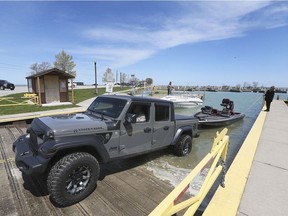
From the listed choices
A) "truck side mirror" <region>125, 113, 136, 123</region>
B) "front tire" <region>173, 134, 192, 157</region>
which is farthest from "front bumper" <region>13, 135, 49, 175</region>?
"front tire" <region>173, 134, 192, 157</region>

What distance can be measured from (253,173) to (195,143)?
389cm

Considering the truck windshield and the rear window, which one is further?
the rear window

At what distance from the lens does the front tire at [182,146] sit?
18.4ft

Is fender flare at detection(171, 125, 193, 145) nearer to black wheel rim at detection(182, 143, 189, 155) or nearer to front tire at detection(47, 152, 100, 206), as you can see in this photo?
black wheel rim at detection(182, 143, 189, 155)

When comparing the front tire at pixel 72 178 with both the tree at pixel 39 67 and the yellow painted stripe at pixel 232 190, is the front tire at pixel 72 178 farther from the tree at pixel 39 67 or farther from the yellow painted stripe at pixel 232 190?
the tree at pixel 39 67

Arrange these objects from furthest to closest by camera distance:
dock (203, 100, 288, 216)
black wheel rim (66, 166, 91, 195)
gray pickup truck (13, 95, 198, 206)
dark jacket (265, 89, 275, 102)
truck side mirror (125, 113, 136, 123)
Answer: dark jacket (265, 89, 275, 102) < truck side mirror (125, 113, 136, 123) < black wheel rim (66, 166, 91, 195) < gray pickup truck (13, 95, 198, 206) < dock (203, 100, 288, 216)

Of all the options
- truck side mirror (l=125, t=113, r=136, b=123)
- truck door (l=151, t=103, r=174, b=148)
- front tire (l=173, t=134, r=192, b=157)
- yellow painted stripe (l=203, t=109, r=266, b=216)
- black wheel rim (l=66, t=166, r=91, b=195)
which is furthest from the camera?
front tire (l=173, t=134, r=192, b=157)

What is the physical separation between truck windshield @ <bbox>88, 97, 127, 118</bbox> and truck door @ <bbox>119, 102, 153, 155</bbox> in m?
0.24

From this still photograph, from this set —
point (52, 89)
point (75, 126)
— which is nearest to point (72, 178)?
point (75, 126)

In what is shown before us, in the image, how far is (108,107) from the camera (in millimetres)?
4320

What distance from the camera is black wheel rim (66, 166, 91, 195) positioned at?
3112 millimetres

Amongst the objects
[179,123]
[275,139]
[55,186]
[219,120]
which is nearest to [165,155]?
[179,123]

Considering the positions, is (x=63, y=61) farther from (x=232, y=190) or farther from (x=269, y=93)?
(x=232, y=190)

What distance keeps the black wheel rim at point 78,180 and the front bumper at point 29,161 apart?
0.46 metres
